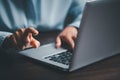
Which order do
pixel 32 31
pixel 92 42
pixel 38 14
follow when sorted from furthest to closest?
1. pixel 38 14
2. pixel 32 31
3. pixel 92 42

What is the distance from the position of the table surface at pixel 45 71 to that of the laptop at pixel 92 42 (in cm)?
2

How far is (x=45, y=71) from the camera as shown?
0.86 m

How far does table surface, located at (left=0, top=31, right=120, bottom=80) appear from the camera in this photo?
825 mm

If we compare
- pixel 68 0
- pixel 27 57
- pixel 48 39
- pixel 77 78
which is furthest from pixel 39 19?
pixel 77 78

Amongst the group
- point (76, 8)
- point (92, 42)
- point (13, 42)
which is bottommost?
point (76, 8)

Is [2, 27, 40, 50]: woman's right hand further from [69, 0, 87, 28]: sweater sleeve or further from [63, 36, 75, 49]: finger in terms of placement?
[69, 0, 87, 28]: sweater sleeve

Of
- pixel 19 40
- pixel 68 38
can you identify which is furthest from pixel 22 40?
pixel 68 38

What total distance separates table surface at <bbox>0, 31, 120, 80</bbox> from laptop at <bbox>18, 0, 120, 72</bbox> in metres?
0.02

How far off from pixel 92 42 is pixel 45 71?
15 centimetres

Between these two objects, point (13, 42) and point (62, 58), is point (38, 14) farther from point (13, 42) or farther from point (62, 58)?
point (62, 58)

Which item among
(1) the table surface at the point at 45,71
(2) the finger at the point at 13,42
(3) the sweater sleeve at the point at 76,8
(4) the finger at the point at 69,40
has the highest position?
(1) the table surface at the point at 45,71

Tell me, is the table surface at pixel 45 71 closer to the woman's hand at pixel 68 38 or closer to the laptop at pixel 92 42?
the laptop at pixel 92 42

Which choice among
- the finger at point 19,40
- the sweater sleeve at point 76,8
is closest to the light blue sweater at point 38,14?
the sweater sleeve at point 76,8

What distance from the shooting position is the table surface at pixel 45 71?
0.83 meters
